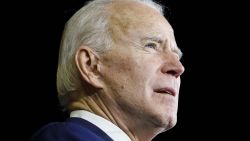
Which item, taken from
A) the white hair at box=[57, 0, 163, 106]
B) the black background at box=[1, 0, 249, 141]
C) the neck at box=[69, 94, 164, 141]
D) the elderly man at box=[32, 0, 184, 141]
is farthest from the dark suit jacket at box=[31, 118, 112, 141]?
the black background at box=[1, 0, 249, 141]

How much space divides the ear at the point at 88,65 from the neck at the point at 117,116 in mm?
62

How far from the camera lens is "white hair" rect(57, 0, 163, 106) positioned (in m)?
2.21

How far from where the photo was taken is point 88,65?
7.20 feet

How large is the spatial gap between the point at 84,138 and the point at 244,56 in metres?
1.97

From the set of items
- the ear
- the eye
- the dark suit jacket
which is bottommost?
the dark suit jacket

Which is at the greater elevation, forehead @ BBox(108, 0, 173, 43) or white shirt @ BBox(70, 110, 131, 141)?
forehead @ BBox(108, 0, 173, 43)

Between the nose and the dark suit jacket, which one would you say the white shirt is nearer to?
the dark suit jacket

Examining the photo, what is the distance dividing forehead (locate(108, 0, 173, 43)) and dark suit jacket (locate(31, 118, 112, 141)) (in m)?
0.43

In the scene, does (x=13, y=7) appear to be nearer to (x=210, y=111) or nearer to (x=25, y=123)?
(x=25, y=123)

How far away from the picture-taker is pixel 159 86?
6.97ft

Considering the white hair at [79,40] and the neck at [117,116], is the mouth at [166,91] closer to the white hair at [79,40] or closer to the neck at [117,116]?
the neck at [117,116]

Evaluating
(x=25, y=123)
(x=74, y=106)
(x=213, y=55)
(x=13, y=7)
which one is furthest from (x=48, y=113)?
(x=213, y=55)

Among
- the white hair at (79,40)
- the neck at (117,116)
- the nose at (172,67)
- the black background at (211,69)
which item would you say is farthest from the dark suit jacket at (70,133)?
the black background at (211,69)

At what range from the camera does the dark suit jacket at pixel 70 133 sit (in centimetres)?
187
